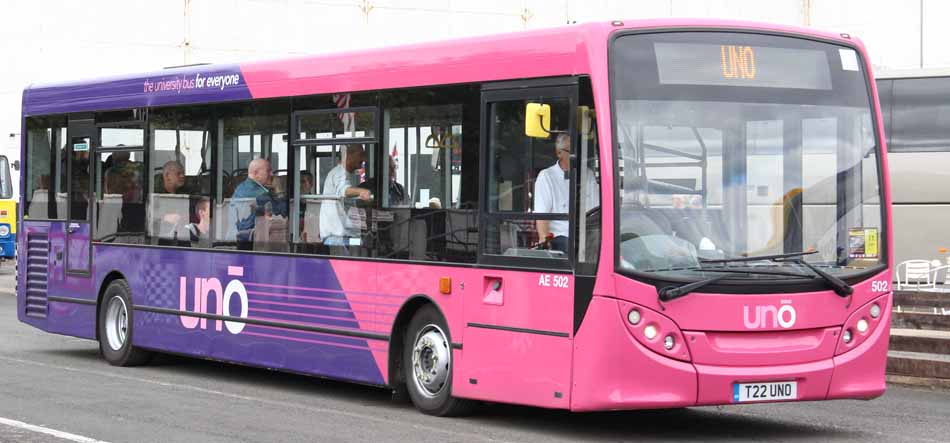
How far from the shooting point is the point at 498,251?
36.4 ft

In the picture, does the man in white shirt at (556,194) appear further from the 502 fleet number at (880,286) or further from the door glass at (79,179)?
the door glass at (79,179)

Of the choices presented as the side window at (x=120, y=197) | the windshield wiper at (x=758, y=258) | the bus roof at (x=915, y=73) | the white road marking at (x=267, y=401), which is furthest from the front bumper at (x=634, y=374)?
the bus roof at (x=915, y=73)

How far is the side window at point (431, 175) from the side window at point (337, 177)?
0.20 metres

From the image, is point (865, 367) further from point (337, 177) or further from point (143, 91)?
point (143, 91)

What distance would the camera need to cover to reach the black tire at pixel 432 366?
38.0ft

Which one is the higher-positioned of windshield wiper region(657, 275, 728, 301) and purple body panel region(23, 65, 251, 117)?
purple body panel region(23, 65, 251, 117)

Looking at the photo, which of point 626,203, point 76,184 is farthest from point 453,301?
point 76,184

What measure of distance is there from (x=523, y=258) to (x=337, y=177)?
2.58 m

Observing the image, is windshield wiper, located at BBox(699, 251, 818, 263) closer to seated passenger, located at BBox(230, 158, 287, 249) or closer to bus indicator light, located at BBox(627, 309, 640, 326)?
bus indicator light, located at BBox(627, 309, 640, 326)

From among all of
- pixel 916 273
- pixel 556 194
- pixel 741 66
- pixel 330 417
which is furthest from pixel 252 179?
pixel 916 273

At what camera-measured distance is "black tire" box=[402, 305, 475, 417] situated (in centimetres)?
1159

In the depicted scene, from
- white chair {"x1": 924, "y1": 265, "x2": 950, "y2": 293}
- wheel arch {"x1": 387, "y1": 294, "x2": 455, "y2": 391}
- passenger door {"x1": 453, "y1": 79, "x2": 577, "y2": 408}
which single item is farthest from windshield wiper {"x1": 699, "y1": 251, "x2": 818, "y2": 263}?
white chair {"x1": 924, "y1": 265, "x2": 950, "y2": 293}

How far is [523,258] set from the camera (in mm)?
10867

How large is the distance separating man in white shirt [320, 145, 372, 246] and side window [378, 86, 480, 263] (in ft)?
1.18
